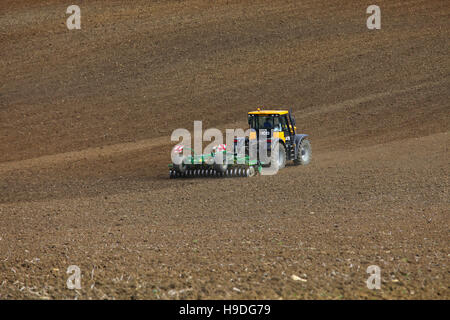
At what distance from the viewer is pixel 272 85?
35.0 meters

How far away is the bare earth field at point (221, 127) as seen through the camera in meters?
9.34

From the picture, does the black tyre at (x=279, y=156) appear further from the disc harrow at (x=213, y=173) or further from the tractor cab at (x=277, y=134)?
the disc harrow at (x=213, y=173)

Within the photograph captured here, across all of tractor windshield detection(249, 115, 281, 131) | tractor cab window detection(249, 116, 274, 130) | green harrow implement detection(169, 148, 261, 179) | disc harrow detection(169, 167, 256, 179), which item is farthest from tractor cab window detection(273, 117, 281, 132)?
disc harrow detection(169, 167, 256, 179)

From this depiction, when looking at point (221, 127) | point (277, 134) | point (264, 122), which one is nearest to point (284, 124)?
point (277, 134)

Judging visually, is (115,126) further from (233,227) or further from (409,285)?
(409,285)

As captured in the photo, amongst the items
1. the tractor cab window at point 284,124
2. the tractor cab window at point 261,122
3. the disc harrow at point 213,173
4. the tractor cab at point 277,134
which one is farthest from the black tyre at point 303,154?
the disc harrow at point 213,173

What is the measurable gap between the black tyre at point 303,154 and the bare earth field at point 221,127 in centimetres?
49

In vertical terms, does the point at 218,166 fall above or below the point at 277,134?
below

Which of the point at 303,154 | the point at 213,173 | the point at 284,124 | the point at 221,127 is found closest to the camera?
the point at 213,173

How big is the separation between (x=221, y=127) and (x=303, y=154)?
903 centimetres

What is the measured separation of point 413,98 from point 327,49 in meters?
8.47

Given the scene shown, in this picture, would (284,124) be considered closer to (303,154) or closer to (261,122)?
(261,122)

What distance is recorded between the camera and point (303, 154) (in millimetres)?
21859

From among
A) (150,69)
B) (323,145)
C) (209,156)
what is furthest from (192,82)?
Answer: (209,156)
